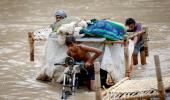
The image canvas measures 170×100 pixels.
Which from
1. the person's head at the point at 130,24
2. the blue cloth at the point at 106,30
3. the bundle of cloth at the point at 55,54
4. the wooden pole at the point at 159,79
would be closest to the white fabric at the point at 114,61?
the blue cloth at the point at 106,30

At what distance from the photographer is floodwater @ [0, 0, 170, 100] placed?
30.9 feet

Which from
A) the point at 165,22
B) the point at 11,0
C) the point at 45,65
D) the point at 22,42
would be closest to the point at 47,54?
the point at 45,65

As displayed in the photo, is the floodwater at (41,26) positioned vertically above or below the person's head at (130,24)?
below

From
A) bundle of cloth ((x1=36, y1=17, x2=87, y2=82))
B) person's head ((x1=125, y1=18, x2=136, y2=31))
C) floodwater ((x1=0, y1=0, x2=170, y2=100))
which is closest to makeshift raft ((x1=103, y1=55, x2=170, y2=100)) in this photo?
floodwater ((x1=0, y1=0, x2=170, y2=100))

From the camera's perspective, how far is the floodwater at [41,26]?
30.9 feet

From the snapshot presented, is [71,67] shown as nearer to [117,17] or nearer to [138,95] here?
[138,95]

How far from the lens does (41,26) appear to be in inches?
647

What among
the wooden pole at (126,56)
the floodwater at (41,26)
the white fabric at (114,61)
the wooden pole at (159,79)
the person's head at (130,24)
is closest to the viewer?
the wooden pole at (159,79)

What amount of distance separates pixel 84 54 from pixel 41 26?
7.69m

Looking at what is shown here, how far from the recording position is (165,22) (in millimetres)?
16516

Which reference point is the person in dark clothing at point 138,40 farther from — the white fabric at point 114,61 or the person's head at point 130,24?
the white fabric at point 114,61

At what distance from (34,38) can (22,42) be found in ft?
13.3

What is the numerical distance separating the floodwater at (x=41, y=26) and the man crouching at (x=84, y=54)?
1.22 feet

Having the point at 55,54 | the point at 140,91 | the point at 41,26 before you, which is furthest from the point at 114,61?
the point at 41,26
